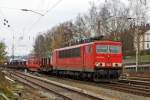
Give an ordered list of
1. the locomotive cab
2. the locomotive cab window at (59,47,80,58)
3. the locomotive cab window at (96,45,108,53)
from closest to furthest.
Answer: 1. the locomotive cab
2. the locomotive cab window at (96,45,108,53)
3. the locomotive cab window at (59,47,80,58)

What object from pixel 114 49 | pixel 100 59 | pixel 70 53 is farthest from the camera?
pixel 70 53

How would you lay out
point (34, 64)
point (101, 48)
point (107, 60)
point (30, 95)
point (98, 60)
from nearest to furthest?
point (30, 95) → point (98, 60) → point (107, 60) → point (101, 48) → point (34, 64)

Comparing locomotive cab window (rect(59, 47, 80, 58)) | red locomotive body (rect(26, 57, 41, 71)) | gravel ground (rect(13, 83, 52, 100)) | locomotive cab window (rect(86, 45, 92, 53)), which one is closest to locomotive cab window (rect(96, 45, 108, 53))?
locomotive cab window (rect(86, 45, 92, 53))

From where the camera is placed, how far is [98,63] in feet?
109

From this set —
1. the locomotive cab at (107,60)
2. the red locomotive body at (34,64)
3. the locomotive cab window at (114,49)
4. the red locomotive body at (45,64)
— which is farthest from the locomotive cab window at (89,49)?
the red locomotive body at (34,64)

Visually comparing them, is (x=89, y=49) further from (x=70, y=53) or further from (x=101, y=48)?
(x=70, y=53)

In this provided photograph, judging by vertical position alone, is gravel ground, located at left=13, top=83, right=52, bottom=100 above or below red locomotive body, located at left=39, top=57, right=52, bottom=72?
below

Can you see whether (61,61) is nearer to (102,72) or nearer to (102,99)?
(102,72)

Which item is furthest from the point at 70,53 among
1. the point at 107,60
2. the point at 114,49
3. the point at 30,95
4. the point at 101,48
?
the point at 30,95

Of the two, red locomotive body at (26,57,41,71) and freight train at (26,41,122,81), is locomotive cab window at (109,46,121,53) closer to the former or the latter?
freight train at (26,41,122,81)

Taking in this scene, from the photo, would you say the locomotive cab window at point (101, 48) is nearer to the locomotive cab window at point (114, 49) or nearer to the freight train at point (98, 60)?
the freight train at point (98, 60)

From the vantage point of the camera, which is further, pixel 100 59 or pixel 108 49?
pixel 108 49

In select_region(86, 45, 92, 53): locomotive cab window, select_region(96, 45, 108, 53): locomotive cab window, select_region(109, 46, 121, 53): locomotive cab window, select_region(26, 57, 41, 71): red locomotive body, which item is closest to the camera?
select_region(96, 45, 108, 53): locomotive cab window

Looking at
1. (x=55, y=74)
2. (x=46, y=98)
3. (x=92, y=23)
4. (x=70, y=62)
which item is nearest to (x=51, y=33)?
(x=92, y=23)
